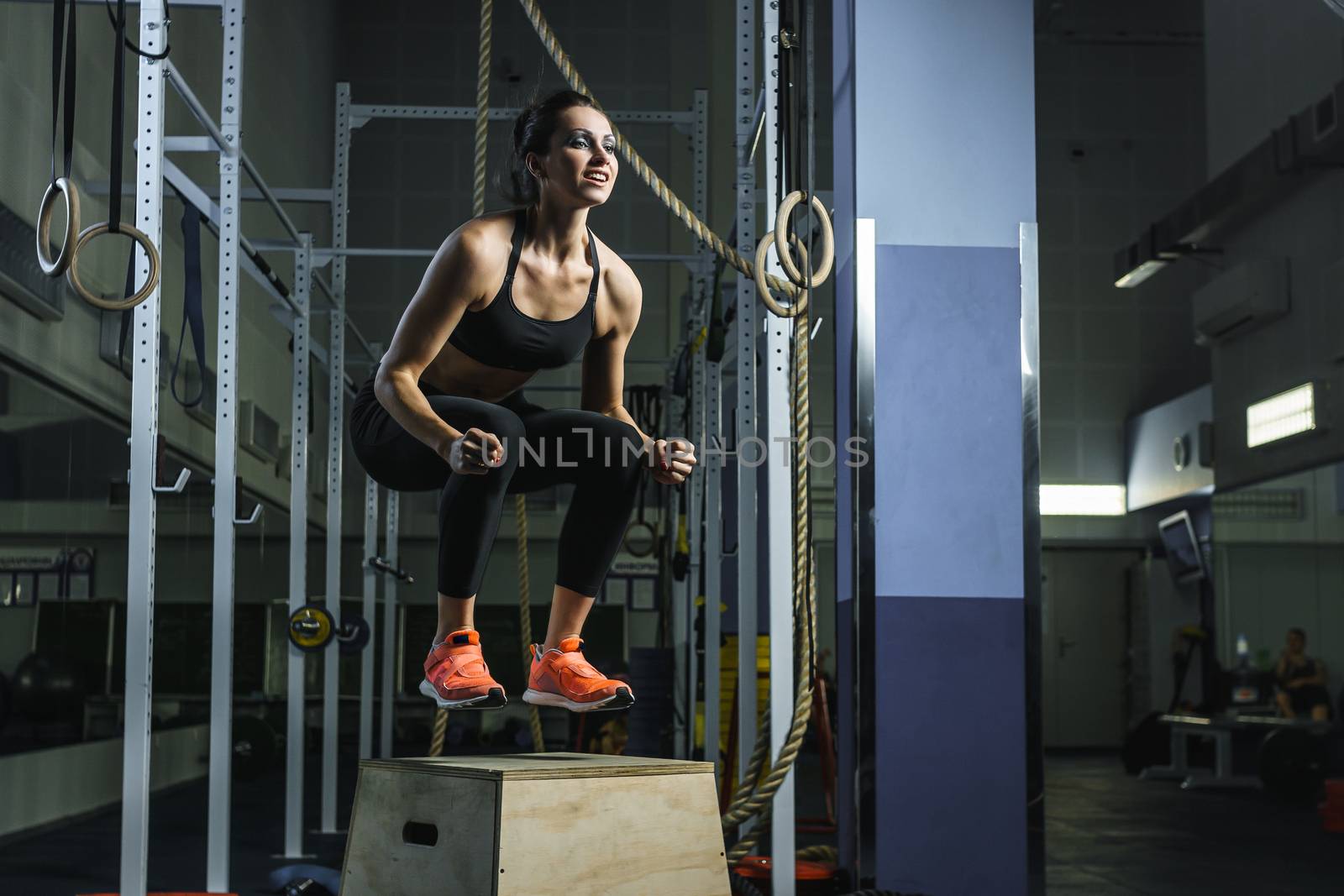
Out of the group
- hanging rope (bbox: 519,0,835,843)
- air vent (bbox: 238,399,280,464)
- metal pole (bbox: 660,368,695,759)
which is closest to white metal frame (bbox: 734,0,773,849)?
hanging rope (bbox: 519,0,835,843)

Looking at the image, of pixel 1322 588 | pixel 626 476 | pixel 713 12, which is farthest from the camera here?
pixel 1322 588

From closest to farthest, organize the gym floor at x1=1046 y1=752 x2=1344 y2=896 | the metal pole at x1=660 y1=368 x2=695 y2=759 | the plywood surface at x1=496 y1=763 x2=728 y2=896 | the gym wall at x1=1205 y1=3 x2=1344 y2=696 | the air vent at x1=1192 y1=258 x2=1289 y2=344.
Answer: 1. the plywood surface at x1=496 y1=763 x2=728 y2=896
2. the gym floor at x1=1046 y1=752 x2=1344 y2=896
3. the metal pole at x1=660 y1=368 x2=695 y2=759
4. the gym wall at x1=1205 y1=3 x2=1344 y2=696
5. the air vent at x1=1192 y1=258 x2=1289 y2=344

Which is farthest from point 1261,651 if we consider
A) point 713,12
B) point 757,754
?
point 757,754

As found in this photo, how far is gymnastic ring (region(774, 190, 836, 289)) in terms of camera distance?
2195mm

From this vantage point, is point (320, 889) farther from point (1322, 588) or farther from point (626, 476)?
point (1322, 588)

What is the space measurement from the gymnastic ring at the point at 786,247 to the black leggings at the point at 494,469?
0.51 m

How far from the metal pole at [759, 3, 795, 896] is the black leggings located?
1.03m

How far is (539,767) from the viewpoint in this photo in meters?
1.82

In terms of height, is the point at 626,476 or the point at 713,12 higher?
the point at 713,12

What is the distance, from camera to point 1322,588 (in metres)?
9.17

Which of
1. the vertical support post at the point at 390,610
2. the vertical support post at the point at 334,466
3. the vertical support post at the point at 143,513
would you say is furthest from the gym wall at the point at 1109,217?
the vertical support post at the point at 143,513

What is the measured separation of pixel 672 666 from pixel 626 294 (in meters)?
5.00

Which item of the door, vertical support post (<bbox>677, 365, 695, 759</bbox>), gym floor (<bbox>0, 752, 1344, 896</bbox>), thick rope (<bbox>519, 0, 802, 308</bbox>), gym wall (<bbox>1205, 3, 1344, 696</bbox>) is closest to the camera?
thick rope (<bbox>519, 0, 802, 308</bbox>)

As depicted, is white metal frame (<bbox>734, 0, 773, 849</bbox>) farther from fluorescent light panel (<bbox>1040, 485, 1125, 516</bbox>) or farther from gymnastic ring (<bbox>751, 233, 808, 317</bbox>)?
fluorescent light panel (<bbox>1040, 485, 1125, 516</bbox>)
